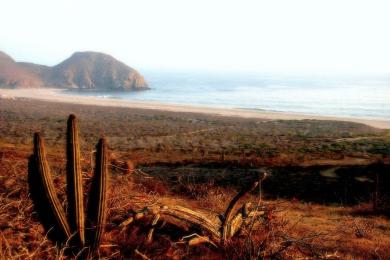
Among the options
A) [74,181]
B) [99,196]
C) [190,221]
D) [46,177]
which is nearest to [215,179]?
[190,221]

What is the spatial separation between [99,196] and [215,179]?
15.2 meters

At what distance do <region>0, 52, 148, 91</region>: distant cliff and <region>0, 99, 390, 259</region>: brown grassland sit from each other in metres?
64.2

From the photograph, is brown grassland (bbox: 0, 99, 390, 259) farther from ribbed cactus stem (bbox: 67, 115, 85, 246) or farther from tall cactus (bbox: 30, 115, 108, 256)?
ribbed cactus stem (bbox: 67, 115, 85, 246)

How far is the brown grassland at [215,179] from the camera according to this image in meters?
6.78

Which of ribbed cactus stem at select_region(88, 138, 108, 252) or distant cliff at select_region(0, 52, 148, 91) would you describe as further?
distant cliff at select_region(0, 52, 148, 91)

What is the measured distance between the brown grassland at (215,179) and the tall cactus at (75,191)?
0.32 m

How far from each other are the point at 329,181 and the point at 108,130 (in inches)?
1092

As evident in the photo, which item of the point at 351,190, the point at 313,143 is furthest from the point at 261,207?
the point at 313,143

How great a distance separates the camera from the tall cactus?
600 centimetres

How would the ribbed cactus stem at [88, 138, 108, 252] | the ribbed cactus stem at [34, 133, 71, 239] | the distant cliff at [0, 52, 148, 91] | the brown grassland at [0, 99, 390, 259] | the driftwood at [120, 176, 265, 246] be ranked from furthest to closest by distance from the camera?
1. the distant cliff at [0, 52, 148, 91]
2. the driftwood at [120, 176, 265, 246]
3. the brown grassland at [0, 99, 390, 259]
4. the ribbed cactus stem at [88, 138, 108, 252]
5. the ribbed cactus stem at [34, 133, 71, 239]

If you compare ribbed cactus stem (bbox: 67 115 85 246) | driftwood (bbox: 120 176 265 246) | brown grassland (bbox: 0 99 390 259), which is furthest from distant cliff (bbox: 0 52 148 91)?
ribbed cactus stem (bbox: 67 115 85 246)

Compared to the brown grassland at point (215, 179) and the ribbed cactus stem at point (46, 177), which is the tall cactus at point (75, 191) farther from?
the brown grassland at point (215, 179)

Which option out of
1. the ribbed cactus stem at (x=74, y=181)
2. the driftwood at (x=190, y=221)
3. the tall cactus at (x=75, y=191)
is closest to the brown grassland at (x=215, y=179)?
the driftwood at (x=190, y=221)

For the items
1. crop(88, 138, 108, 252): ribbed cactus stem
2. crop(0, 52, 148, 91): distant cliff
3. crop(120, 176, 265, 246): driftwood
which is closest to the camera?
crop(88, 138, 108, 252): ribbed cactus stem
